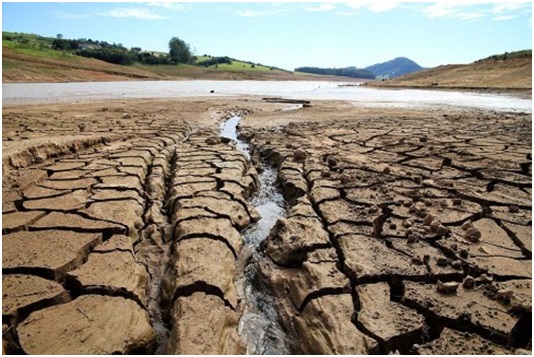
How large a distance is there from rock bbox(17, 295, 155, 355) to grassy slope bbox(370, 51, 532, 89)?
2016cm

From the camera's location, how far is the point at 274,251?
2621 mm

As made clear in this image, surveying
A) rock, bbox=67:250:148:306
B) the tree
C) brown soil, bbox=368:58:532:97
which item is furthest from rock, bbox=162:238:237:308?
the tree

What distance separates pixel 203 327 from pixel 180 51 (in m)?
62.0

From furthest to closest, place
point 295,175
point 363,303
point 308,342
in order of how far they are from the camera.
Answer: point 295,175
point 363,303
point 308,342

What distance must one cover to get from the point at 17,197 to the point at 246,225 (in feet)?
6.35

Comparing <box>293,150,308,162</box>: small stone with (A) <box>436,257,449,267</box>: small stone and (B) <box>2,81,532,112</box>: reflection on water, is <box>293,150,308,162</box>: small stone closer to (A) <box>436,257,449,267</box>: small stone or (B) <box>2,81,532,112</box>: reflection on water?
(A) <box>436,257,449,267</box>: small stone

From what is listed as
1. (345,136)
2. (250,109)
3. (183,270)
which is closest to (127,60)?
(250,109)

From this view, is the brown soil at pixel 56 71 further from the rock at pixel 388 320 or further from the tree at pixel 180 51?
the rock at pixel 388 320

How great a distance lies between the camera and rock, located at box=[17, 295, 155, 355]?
168 cm

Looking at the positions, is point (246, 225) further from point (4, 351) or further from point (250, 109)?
point (250, 109)

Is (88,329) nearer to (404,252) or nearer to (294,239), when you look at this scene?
(294,239)

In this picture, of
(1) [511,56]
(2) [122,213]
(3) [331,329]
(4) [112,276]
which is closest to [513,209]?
(3) [331,329]

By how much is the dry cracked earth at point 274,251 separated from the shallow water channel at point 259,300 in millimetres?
49

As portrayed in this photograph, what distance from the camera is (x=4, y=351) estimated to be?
5.33 ft
